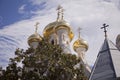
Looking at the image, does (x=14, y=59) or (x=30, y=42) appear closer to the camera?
(x=14, y=59)

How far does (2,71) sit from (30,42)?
1531 cm

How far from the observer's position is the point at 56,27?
27562 mm

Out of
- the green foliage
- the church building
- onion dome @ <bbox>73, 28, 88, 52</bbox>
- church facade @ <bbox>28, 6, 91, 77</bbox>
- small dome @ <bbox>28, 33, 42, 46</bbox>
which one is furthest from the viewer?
onion dome @ <bbox>73, 28, 88, 52</bbox>

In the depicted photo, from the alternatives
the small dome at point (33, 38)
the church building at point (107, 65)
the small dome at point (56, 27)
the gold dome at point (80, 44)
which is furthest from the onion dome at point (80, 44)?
the church building at point (107, 65)

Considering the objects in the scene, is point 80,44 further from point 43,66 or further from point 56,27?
point 43,66

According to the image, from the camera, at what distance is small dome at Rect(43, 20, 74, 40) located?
90.4 feet

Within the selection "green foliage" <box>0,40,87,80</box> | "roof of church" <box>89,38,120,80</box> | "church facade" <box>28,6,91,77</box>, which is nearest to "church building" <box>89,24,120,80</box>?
"roof of church" <box>89,38,120,80</box>

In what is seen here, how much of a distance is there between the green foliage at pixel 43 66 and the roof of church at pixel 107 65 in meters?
2.53

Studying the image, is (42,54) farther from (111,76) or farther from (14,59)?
(111,76)

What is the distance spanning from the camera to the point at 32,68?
48.2 ft

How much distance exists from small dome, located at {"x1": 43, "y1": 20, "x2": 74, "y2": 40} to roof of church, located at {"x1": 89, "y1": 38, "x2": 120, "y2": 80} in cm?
1472

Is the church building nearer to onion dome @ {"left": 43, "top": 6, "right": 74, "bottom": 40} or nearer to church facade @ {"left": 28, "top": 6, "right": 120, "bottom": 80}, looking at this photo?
church facade @ {"left": 28, "top": 6, "right": 120, "bottom": 80}

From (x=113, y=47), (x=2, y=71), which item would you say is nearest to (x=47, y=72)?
(x=2, y=71)

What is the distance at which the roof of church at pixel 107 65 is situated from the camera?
10906 millimetres
